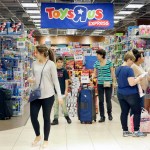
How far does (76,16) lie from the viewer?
1043 cm

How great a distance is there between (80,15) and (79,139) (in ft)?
17.3

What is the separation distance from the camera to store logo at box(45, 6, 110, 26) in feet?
34.0

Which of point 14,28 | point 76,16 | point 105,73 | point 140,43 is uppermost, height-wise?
point 76,16

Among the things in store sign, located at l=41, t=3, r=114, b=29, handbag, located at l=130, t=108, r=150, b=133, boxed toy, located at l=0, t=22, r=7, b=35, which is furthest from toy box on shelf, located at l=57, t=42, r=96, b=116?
boxed toy, located at l=0, t=22, r=7, b=35

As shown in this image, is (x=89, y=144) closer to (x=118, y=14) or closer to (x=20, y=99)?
(x=20, y=99)

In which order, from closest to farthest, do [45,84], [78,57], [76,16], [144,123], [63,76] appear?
1. [45,84]
2. [144,123]
3. [63,76]
4. [78,57]
5. [76,16]

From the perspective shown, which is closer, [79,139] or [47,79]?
[47,79]

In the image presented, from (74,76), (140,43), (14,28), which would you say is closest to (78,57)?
(74,76)

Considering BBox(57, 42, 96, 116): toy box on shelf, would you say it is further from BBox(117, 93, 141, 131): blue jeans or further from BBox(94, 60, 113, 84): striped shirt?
BBox(117, 93, 141, 131): blue jeans

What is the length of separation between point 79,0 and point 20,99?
19.0ft

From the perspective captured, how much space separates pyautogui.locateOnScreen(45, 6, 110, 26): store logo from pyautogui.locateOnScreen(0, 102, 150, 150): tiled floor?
397 cm

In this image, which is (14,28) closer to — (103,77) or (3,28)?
(3,28)

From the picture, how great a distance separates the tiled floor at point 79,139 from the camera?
5.42m

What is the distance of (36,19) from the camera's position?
754 inches
